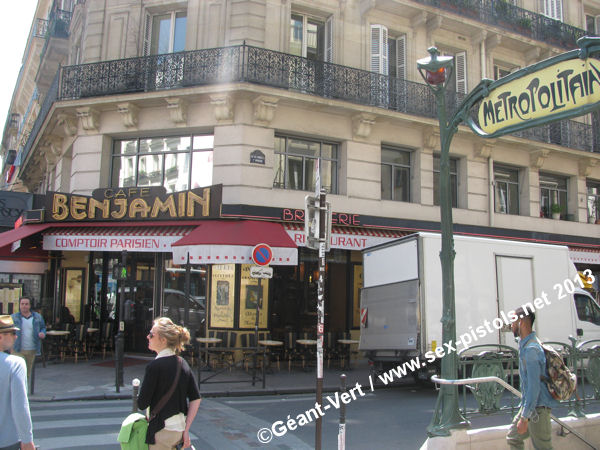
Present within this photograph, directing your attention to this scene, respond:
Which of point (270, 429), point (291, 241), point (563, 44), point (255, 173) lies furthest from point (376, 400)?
point (563, 44)

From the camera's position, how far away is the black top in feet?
12.8

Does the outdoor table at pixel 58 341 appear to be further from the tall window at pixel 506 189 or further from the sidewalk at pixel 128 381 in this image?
the tall window at pixel 506 189

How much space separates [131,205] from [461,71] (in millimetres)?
11875

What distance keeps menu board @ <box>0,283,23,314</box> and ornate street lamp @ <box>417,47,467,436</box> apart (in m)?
15.9

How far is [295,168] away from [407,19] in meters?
6.65

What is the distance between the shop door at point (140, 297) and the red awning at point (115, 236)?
5.45 ft

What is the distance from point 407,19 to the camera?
16938mm

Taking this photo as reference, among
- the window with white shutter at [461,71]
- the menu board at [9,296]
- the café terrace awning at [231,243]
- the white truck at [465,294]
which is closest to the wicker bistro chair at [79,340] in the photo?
the menu board at [9,296]

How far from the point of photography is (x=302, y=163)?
15.0m

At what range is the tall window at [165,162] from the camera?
14562 mm

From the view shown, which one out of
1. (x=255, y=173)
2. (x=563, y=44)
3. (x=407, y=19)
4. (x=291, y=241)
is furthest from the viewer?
(x=563, y=44)

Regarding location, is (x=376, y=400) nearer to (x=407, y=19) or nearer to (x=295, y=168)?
(x=295, y=168)

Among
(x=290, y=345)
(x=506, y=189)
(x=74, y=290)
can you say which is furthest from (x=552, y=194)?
(x=74, y=290)

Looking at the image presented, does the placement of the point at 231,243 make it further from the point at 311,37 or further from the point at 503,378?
the point at 311,37
